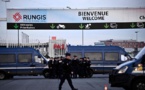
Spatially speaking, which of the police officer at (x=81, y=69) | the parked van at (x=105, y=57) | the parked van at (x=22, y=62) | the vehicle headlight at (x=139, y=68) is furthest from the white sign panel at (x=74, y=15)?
the vehicle headlight at (x=139, y=68)

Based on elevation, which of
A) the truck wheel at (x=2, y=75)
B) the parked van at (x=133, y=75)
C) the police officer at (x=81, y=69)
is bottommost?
the truck wheel at (x=2, y=75)

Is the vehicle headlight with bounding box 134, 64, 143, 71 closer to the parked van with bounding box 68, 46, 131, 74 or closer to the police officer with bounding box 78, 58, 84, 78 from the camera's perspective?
the police officer with bounding box 78, 58, 84, 78

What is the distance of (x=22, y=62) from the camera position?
109 ft

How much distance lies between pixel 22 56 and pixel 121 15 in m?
12.8

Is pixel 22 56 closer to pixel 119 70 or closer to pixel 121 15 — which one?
pixel 121 15

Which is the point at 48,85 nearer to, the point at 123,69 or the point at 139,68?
the point at 123,69

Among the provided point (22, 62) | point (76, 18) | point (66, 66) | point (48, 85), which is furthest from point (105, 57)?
point (66, 66)

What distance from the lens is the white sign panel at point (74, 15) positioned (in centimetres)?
4178

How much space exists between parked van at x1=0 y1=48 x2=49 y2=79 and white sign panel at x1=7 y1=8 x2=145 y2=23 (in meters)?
8.85

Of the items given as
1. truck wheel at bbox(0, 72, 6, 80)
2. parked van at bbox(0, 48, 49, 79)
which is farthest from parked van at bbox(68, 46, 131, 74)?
truck wheel at bbox(0, 72, 6, 80)

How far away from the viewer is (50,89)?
20688 millimetres

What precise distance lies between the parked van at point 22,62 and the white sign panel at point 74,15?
8.85 meters

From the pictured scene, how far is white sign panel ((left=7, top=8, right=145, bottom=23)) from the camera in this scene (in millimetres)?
41781

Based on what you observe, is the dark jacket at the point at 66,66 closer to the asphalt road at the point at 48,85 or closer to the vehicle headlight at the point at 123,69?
the vehicle headlight at the point at 123,69
